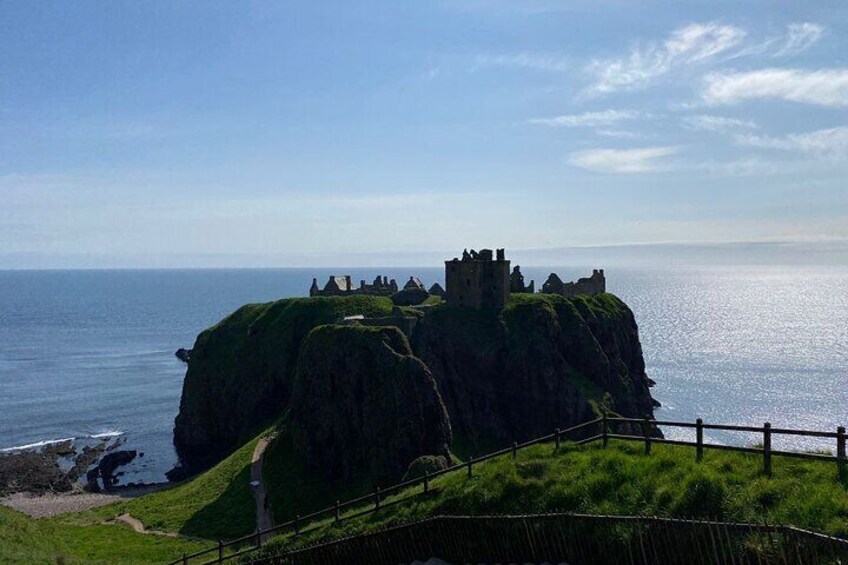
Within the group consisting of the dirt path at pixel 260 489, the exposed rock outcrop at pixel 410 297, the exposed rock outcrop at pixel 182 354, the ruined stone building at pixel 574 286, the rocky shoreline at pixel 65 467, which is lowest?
the rocky shoreline at pixel 65 467

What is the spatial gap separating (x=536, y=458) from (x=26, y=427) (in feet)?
376

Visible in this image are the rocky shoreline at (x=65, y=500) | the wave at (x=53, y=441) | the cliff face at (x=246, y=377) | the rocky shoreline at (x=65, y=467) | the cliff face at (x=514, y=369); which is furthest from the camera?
the wave at (x=53, y=441)

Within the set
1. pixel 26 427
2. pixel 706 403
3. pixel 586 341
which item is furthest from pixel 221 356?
pixel 706 403

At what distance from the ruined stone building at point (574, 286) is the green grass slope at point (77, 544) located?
81904 mm

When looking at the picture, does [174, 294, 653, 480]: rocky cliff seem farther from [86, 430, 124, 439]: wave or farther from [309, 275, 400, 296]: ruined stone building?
[86, 430, 124, 439]: wave

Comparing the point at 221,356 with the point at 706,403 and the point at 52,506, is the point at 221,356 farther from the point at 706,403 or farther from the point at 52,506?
the point at 706,403

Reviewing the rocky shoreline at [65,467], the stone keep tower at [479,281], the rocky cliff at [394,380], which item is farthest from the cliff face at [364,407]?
the rocky shoreline at [65,467]

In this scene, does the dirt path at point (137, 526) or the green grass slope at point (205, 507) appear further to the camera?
the green grass slope at point (205, 507)

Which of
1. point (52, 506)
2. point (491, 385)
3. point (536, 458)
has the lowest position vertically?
point (52, 506)

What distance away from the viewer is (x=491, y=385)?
3442 inches

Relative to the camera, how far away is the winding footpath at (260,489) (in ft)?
178

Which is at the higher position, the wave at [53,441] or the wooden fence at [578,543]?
the wooden fence at [578,543]

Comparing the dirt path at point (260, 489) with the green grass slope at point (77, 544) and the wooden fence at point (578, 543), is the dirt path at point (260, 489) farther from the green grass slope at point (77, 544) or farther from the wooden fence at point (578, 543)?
the wooden fence at point (578, 543)

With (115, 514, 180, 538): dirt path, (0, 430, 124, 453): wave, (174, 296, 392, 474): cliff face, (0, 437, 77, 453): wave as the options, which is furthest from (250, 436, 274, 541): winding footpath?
(0, 437, 77, 453): wave
